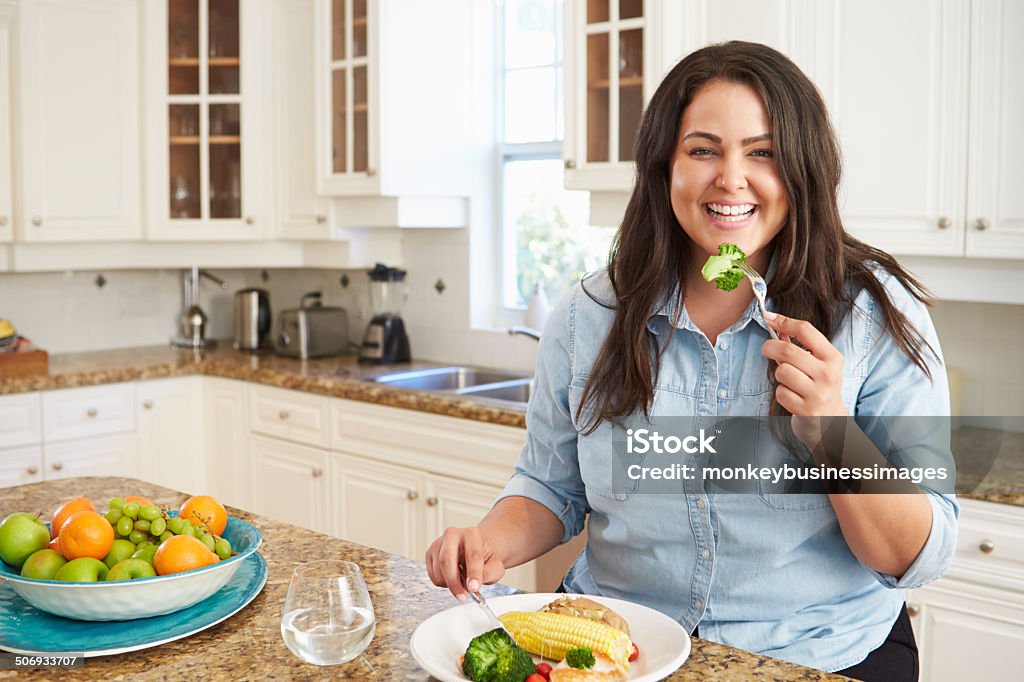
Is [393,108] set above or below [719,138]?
above

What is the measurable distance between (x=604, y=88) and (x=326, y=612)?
214 cm

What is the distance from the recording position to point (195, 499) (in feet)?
4.81

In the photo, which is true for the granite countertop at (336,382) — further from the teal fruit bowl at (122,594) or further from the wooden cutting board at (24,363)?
the teal fruit bowl at (122,594)

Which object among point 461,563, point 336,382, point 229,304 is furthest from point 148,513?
point 229,304

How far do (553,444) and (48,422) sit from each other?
8.18 ft

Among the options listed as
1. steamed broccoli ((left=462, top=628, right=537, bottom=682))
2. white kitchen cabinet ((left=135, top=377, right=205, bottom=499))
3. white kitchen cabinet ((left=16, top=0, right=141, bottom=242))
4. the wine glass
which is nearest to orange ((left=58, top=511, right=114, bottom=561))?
the wine glass

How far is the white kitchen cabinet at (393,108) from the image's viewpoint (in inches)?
139

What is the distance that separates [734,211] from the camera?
57.1 inches

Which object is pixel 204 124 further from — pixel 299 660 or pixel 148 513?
pixel 299 660

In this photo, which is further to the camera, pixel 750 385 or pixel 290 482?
pixel 290 482

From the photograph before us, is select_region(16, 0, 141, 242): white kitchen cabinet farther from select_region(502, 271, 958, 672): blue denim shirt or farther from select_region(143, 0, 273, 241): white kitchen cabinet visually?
select_region(502, 271, 958, 672): blue denim shirt

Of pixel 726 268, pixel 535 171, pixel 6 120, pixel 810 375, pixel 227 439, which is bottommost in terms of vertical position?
pixel 227 439

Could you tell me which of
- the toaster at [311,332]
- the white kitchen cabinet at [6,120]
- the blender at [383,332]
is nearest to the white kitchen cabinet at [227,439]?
the toaster at [311,332]

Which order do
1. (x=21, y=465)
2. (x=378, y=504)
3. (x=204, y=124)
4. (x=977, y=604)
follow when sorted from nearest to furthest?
1. (x=977, y=604)
2. (x=378, y=504)
3. (x=21, y=465)
4. (x=204, y=124)
